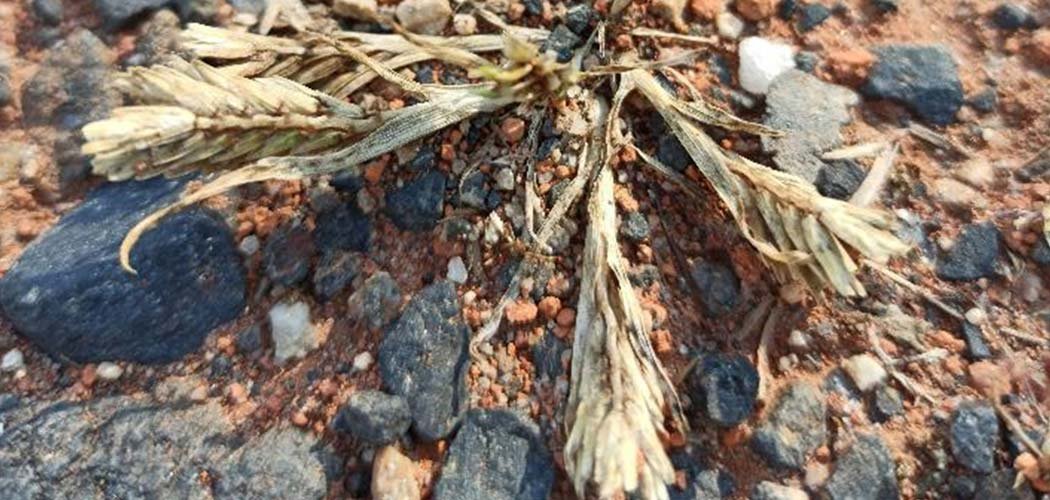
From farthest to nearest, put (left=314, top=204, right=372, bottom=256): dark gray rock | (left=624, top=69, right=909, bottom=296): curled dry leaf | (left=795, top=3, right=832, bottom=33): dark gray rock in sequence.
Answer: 1. (left=795, top=3, right=832, bottom=33): dark gray rock
2. (left=314, top=204, right=372, bottom=256): dark gray rock
3. (left=624, top=69, right=909, bottom=296): curled dry leaf

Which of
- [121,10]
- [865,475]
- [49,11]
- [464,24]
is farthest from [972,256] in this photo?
[49,11]

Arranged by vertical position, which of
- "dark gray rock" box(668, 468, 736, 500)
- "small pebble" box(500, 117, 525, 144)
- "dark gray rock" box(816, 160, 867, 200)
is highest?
"small pebble" box(500, 117, 525, 144)

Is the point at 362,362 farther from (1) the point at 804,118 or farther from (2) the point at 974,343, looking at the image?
(2) the point at 974,343

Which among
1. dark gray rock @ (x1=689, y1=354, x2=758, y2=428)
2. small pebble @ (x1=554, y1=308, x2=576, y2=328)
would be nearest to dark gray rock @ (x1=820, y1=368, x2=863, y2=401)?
dark gray rock @ (x1=689, y1=354, x2=758, y2=428)

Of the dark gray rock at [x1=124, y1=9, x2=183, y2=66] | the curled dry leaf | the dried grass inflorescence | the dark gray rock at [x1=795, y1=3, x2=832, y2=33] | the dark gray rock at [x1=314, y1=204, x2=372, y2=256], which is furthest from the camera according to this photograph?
the dark gray rock at [x1=795, y1=3, x2=832, y2=33]

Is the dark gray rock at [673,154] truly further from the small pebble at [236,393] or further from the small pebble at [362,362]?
the small pebble at [236,393]

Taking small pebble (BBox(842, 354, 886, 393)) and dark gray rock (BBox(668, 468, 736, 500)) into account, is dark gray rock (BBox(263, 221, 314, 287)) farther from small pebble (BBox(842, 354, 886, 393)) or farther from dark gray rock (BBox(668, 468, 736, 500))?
small pebble (BBox(842, 354, 886, 393))

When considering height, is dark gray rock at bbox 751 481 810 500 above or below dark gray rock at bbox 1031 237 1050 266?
below
